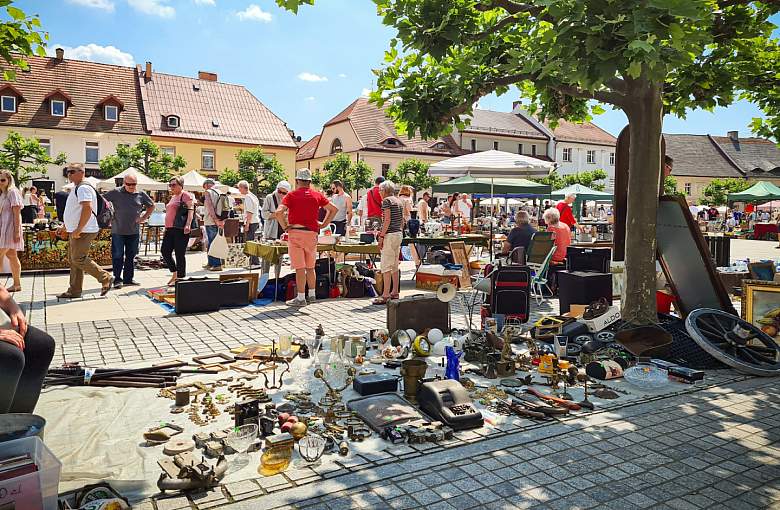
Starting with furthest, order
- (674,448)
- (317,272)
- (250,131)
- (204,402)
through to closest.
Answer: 1. (250,131)
2. (317,272)
3. (204,402)
4. (674,448)

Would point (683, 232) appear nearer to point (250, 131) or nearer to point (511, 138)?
point (250, 131)

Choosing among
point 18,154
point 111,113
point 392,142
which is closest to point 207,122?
point 111,113

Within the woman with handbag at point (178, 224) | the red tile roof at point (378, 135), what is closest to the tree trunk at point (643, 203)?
the woman with handbag at point (178, 224)

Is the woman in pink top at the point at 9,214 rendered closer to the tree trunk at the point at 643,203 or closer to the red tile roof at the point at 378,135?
the tree trunk at the point at 643,203

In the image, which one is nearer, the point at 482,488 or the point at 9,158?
the point at 482,488

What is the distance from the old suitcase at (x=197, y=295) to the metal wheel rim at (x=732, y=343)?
629 cm

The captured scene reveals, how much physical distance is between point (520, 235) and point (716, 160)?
65.5 meters

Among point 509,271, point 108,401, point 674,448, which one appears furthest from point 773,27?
point 108,401

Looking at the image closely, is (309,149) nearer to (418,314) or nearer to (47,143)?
(47,143)

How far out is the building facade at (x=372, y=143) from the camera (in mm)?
50406

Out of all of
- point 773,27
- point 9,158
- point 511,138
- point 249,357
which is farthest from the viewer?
point 511,138

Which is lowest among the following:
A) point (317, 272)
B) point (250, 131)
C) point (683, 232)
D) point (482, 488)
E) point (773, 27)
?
point (482, 488)

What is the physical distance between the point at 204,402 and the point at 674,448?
3502mm

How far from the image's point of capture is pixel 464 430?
4.28 meters
